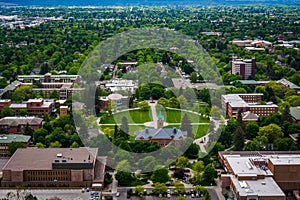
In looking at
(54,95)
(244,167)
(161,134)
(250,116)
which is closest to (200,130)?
(250,116)

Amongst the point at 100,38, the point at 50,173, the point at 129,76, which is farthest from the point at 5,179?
the point at 100,38

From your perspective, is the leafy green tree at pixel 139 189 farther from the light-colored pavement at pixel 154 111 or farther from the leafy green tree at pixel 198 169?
the light-colored pavement at pixel 154 111

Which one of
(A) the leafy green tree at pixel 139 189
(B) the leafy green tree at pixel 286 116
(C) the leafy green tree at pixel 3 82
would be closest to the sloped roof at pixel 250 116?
(B) the leafy green tree at pixel 286 116

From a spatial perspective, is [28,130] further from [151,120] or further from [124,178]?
[124,178]

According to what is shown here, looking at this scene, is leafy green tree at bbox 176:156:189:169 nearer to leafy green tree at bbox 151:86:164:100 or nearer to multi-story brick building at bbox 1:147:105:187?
multi-story brick building at bbox 1:147:105:187

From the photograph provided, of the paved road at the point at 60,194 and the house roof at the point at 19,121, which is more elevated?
the house roof at the point at 19,121

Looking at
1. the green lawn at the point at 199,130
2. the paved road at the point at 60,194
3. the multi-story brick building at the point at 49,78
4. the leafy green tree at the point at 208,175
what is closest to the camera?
the paved road at the point at 60,194

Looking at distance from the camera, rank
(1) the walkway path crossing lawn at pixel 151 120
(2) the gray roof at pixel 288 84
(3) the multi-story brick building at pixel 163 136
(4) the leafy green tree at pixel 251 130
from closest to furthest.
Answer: (3) the multi-story brick building at pixel 163 136 → (4) the leafy green tree at pixel 251 130 → (1) the walkway path crossing lawn at pixel 151 120 → (2) the gray roof at pixel 288 84
